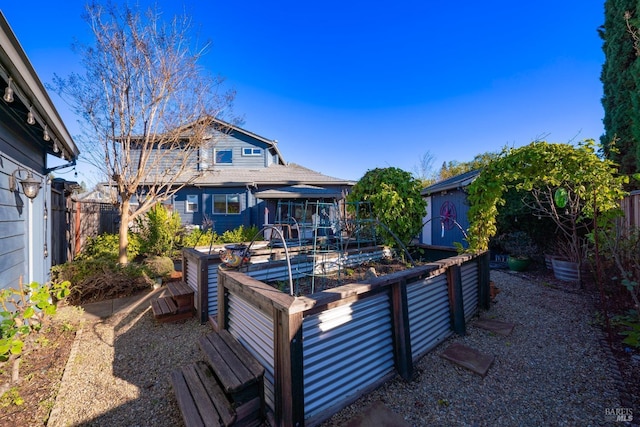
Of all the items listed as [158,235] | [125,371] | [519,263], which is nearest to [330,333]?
[125,371]

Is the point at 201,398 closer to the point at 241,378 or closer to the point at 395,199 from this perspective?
the point at 241,378

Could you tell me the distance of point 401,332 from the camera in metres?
2.58

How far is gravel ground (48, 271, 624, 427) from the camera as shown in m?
2.10

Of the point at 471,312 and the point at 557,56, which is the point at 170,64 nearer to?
the point at 471,312

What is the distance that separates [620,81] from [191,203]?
16848mm

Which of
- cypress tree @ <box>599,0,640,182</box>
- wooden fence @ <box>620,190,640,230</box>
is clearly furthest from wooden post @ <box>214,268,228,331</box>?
cypress tree @ <box>599,0,640,182</box>

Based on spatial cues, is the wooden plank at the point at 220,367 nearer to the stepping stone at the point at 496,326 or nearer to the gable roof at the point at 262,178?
the stepping stone at the point at 496,326

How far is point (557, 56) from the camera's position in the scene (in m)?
7.68

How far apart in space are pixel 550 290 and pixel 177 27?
38.5 ft

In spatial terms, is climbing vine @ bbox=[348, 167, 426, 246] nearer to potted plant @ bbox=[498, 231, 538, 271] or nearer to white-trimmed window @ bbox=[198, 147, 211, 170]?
potted plant @ bbox=[498, 231, 538, 271]

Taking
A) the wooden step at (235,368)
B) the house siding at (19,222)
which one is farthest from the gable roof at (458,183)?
the house siding at (19,222)

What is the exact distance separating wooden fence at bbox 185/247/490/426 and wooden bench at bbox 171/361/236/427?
36 cm

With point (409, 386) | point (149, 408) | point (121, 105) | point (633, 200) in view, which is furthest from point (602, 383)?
point (121, 105)

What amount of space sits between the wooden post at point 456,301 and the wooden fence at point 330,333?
256 mm
